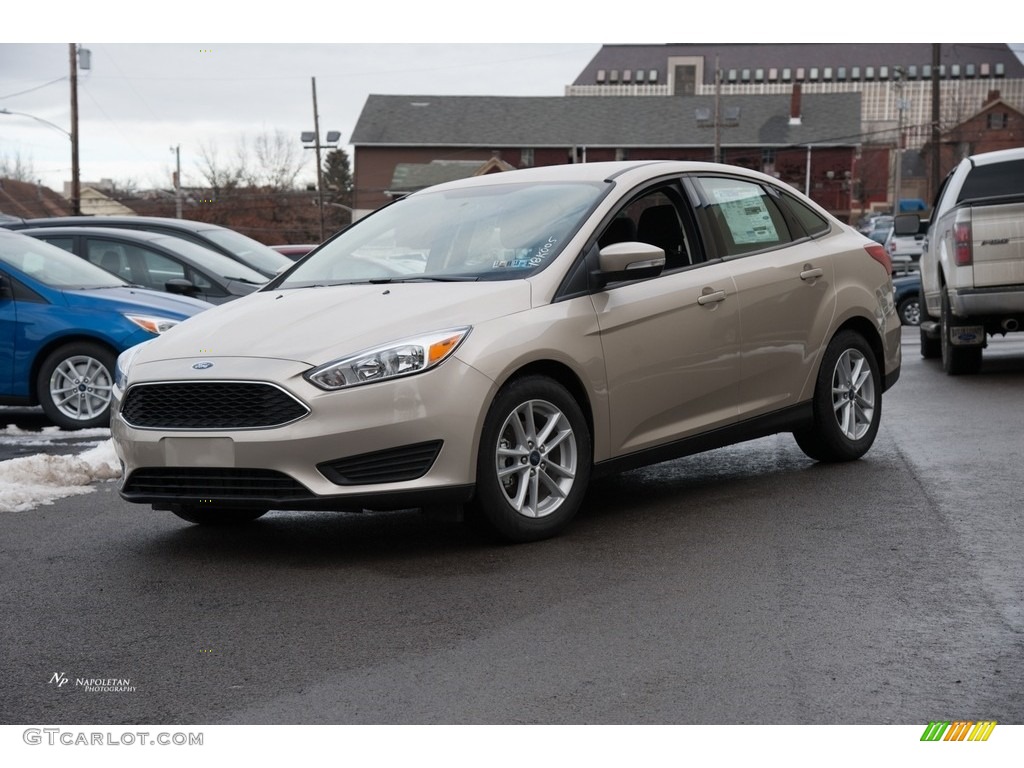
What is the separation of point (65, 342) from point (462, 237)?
5.38 metres

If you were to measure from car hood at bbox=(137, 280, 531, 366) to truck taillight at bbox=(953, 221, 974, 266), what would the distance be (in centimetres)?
768

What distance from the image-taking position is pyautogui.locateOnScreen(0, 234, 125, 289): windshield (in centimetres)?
1137

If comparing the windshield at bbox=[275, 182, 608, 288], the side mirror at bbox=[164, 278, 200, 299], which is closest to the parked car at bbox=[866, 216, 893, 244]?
the side mirror at bbox=[164, 278, 200, 299]

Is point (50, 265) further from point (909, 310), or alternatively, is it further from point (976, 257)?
point (909, 310)

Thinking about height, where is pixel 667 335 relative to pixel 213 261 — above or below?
below

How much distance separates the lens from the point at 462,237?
682 cm

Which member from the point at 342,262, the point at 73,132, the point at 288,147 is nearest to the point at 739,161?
the point at 288,147

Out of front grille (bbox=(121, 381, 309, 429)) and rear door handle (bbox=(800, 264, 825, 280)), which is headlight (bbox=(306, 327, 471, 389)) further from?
rear door handle (bbox=(800, 264, 825, 280))

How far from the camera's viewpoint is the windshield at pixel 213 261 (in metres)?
13.8

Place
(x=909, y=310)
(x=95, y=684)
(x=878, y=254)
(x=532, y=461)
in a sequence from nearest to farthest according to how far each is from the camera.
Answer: (x=95, y=684) < (x=532, y=461) < (x=878, y=254) < (x=909, y=310)

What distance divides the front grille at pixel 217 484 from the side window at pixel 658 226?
2.20 meters

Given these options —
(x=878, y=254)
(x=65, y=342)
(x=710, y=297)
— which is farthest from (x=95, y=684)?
(x=65, y=342)

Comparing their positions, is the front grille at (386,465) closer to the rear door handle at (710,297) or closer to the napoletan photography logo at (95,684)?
the napoletan photography logo at (95,684)

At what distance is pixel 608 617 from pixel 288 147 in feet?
267
